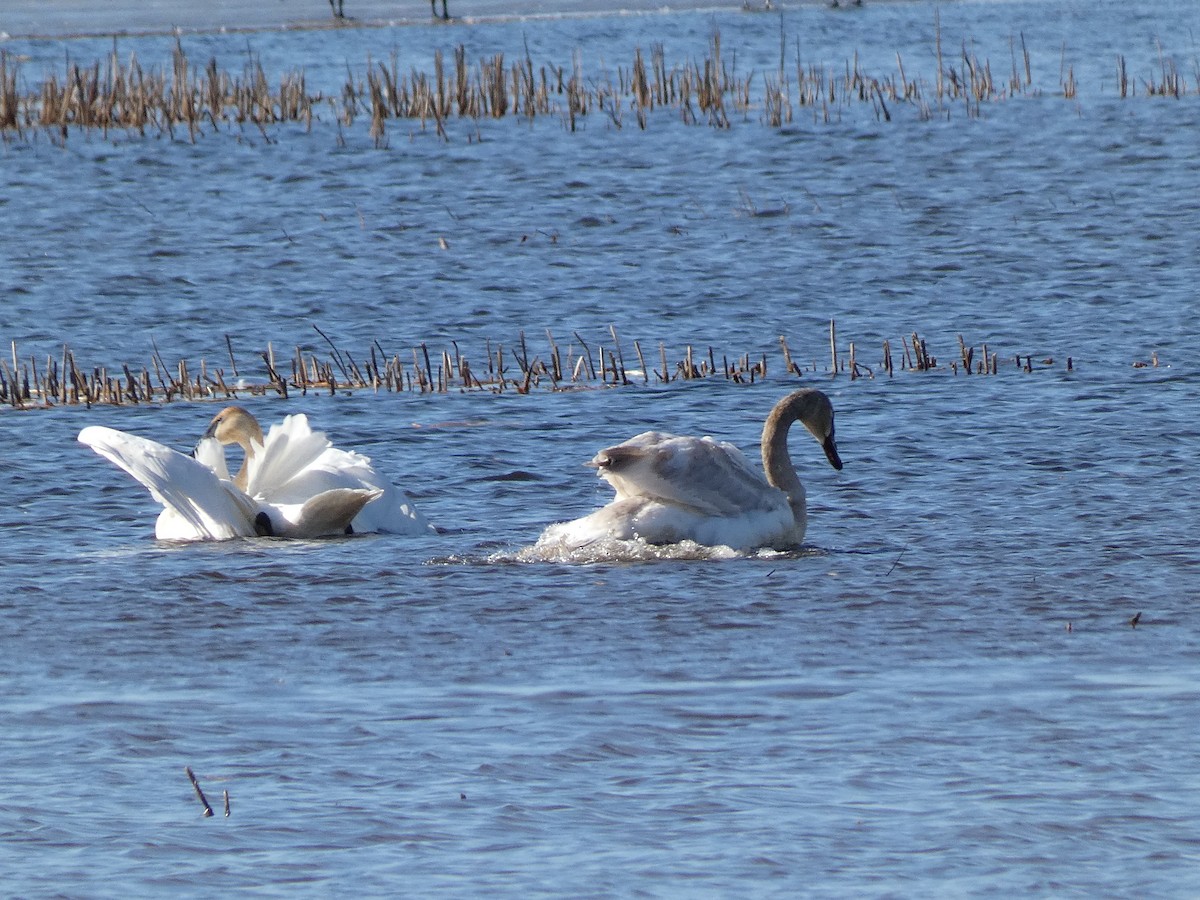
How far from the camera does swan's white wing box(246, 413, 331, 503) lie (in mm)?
10172

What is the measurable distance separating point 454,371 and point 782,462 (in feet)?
15.5

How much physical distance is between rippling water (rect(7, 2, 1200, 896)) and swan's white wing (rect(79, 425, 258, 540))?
14cm

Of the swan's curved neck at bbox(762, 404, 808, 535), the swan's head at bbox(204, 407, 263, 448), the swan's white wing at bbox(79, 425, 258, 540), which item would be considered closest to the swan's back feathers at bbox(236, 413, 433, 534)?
the swan's white wing at bbox(79, 425, 258, 540)

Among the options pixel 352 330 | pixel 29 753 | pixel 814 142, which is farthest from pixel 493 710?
pixel 814 142

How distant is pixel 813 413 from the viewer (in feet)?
33.8

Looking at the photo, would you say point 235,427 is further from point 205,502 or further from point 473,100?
point 473,100

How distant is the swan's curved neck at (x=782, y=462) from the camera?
9.59 metres

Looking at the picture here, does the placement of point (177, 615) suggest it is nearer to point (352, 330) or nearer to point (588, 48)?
point (352, 330)

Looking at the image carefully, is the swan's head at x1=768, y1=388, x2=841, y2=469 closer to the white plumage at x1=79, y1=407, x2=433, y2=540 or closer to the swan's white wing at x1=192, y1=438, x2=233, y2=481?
the white plumage at x1=79, y1=407, x2=433, y2=540

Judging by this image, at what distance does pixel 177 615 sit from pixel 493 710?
2.05m

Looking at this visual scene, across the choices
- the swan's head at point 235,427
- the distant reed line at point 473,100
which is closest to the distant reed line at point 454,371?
the swan's head at point 235,427

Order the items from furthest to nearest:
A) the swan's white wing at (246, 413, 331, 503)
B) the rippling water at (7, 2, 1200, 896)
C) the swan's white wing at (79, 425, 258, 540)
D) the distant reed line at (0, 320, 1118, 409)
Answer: the distant reed line at (0, 320, 1118, 409) < the swan's white wing at (246, 413, 331, 503) < the swan's white wing at (79, 425, 258, 540) < the rippling water at (7, 2, 1200, 896)

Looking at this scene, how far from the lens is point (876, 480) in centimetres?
1081

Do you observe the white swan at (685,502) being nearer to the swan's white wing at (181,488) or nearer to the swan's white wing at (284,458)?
the swan's white wing at (284,458)
